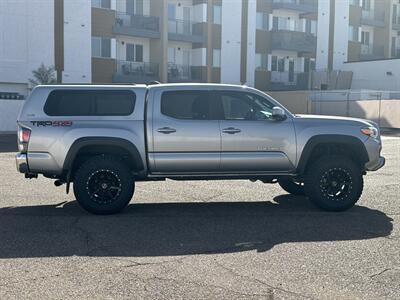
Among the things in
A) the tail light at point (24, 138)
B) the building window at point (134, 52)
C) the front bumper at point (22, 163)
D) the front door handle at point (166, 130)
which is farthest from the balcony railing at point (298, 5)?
the front bumper at point (22, 163)

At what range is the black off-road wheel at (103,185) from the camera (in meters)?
8.57

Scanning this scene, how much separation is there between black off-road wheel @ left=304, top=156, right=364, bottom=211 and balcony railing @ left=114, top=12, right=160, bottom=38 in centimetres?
2795

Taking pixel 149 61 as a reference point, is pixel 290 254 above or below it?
below

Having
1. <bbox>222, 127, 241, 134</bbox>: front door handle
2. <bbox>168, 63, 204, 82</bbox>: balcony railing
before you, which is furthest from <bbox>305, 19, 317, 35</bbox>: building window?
<bbox>222, 127, 241, 134</bbox>: front door handle

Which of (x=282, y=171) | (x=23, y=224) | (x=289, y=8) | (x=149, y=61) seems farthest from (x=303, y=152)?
(x=289, y=8)

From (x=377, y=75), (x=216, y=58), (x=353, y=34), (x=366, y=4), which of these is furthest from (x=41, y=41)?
(x=366, y=4)

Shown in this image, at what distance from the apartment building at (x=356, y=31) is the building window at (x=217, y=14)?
1009 centimetres

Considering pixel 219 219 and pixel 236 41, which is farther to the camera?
pixel 236 41

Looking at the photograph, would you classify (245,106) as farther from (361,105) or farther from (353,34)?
(353,34)

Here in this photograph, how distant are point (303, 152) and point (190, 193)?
9.51 ft

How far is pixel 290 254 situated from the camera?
6.59 m

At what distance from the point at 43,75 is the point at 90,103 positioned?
2379cm

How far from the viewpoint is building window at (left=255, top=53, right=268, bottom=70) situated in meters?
42.3

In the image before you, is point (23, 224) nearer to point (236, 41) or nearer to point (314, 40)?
point (236, 41)
